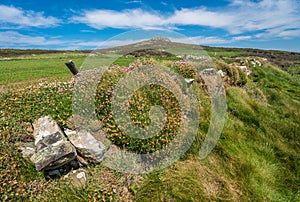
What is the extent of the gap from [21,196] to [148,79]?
3.51m

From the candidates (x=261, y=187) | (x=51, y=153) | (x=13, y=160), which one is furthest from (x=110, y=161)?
(x=261, y=187)

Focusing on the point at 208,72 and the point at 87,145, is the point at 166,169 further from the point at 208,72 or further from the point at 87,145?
the point at 208,72

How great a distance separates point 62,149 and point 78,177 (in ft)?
1.99

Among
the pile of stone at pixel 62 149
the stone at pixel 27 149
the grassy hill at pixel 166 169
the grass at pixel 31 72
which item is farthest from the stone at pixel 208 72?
the grass at pixel 31 72

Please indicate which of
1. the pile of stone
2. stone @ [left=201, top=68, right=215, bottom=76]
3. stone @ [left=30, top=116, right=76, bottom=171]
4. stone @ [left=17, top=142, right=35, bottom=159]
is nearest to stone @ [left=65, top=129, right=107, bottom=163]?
the pile of stone

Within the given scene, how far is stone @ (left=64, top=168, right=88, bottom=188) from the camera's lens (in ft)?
13.1

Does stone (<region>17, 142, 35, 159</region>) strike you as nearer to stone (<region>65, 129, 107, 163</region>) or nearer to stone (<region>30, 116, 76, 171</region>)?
stone (<region>30, 116, 76, 171</region>)

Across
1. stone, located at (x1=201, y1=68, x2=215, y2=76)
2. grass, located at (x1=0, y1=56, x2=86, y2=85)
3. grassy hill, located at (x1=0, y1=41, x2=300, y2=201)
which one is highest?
stone, located at (x1=201, y1=68, x2=215, y2=76)

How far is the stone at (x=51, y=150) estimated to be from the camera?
3.89 metres

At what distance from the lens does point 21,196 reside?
12.1ft

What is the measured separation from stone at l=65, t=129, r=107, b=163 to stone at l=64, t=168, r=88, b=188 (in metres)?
0.28

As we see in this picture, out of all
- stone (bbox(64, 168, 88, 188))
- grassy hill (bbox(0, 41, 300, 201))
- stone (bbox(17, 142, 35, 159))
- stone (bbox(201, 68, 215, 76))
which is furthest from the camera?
stone (bbox(201, 68, 215, 76))

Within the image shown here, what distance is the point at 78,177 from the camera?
4121 millimetres

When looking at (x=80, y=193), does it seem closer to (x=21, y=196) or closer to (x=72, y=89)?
(x=21, y=196)
